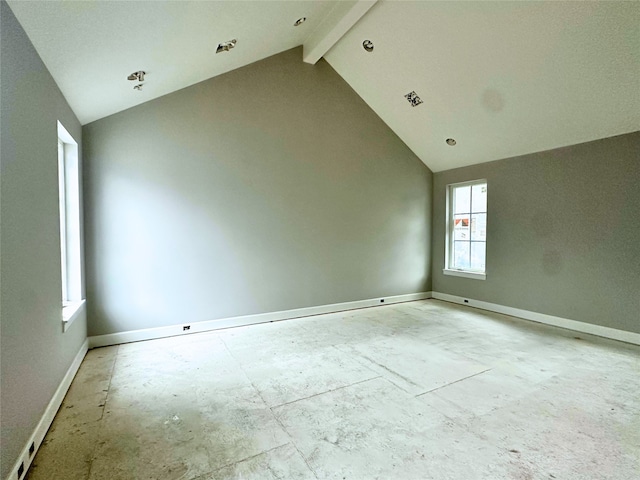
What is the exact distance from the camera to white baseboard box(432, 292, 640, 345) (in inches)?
141

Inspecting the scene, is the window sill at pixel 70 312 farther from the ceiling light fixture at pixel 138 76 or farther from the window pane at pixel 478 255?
the window pane at pixel 478 255

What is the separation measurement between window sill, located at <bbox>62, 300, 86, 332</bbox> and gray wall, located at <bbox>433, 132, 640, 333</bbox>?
5338 millimetres

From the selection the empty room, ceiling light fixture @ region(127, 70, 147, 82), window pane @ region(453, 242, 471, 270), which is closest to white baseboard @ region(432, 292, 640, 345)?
the empty room

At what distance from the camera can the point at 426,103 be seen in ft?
14.7

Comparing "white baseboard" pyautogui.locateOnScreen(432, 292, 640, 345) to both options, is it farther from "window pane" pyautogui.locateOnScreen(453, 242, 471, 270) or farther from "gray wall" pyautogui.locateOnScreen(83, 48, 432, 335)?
"gray wall" pyautogui.locateOnScreen(83, 48, 432, 335)

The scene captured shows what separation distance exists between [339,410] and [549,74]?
387 cm

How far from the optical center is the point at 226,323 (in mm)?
4082

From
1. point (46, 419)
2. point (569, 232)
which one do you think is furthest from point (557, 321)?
point (46, 419)

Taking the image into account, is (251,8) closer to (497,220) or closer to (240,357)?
(240,357)

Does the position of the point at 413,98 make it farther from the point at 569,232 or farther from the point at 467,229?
the point at 569,232

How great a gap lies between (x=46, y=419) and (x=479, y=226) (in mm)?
5632

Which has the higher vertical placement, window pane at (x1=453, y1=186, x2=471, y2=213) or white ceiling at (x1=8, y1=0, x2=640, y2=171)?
white ceiling at (x1=8, y1=0, x2=640, y2=171)

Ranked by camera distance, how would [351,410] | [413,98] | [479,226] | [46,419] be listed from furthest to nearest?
[479,226]
[413,98]
[351,410]
[46,419]

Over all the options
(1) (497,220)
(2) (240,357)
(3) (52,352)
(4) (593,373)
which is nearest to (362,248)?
(1) (497,220)
